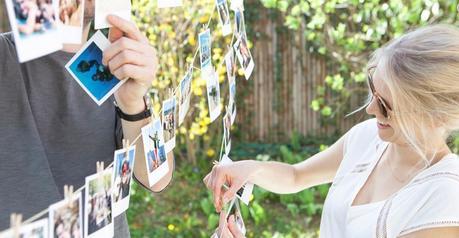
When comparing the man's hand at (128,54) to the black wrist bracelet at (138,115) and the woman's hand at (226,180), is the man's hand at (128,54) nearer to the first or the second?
the black wrist bracelet at (138,115)

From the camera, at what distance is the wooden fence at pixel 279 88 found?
273 inches

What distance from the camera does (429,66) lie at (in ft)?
4.70

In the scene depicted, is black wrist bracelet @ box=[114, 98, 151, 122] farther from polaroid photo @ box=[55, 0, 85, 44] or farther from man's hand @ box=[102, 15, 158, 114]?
polaroid photo @ box=[55, 0, 85, 44]

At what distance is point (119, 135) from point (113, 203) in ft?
1.02

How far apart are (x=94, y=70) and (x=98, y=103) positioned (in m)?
0.06

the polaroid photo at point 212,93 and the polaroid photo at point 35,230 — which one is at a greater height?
the polaroid photo at point 35,230

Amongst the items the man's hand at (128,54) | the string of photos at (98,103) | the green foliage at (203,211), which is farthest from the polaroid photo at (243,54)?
the green foliage at (203,211)

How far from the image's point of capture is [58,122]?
1332 millimetres

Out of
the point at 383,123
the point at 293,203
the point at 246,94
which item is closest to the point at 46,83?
the point at 383,123

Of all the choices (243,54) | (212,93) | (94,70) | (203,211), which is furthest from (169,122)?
(203,211)

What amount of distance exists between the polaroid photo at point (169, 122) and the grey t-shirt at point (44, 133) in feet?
0.36

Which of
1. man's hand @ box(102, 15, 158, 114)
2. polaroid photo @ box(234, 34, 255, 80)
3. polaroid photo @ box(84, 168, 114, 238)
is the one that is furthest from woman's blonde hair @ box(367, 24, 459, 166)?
polaroid photo @ box(84, 168, 114, 238)

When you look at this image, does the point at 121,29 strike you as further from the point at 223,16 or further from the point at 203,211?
the point at 203,211

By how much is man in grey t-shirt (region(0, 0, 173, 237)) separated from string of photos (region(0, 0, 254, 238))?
0.11 ft
